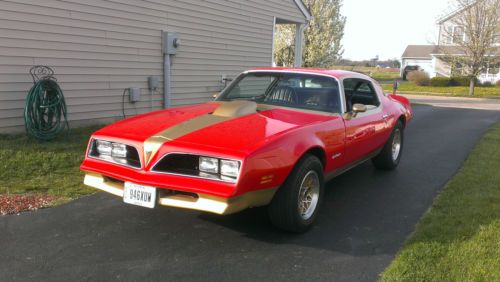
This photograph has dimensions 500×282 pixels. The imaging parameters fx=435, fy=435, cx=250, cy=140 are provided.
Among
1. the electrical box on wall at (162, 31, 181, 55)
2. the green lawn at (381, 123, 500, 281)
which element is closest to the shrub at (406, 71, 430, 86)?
the electrical box on wall at (162, 31, 181, 55)

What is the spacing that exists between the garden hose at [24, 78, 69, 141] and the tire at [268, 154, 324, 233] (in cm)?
473

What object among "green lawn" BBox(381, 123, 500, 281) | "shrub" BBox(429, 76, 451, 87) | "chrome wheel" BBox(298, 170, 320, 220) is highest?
"shrub" BBox(429, 76, 451, 87)

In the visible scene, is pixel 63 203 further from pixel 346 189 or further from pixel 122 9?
pixel 122 9

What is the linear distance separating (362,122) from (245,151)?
2.24m

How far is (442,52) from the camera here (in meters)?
28.7

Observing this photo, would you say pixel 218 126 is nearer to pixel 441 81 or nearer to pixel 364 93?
pixel 364 93

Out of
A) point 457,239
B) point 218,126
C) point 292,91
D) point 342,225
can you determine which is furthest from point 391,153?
point 218,126

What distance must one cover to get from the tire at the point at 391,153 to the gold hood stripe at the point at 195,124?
8.39 ft

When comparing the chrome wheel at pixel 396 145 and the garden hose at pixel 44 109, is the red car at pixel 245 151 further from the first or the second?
the garden hose at pixel 44 109

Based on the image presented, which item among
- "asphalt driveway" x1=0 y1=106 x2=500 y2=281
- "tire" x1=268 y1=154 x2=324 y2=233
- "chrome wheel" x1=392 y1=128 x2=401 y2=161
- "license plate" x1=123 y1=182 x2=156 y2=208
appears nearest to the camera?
"asphalt driveway" x1=0 y1=106 x2=500 y2=281

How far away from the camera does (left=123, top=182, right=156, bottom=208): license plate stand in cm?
340

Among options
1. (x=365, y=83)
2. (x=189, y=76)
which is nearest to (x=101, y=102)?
(x=189, y=76)

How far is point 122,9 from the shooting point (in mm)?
8805

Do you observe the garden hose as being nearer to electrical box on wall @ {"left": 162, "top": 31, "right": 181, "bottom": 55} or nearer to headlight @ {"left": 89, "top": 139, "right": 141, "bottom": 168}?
electrical box on wall @ {"left": 162, "top": 31, "right": 181, "bottom": 55}
